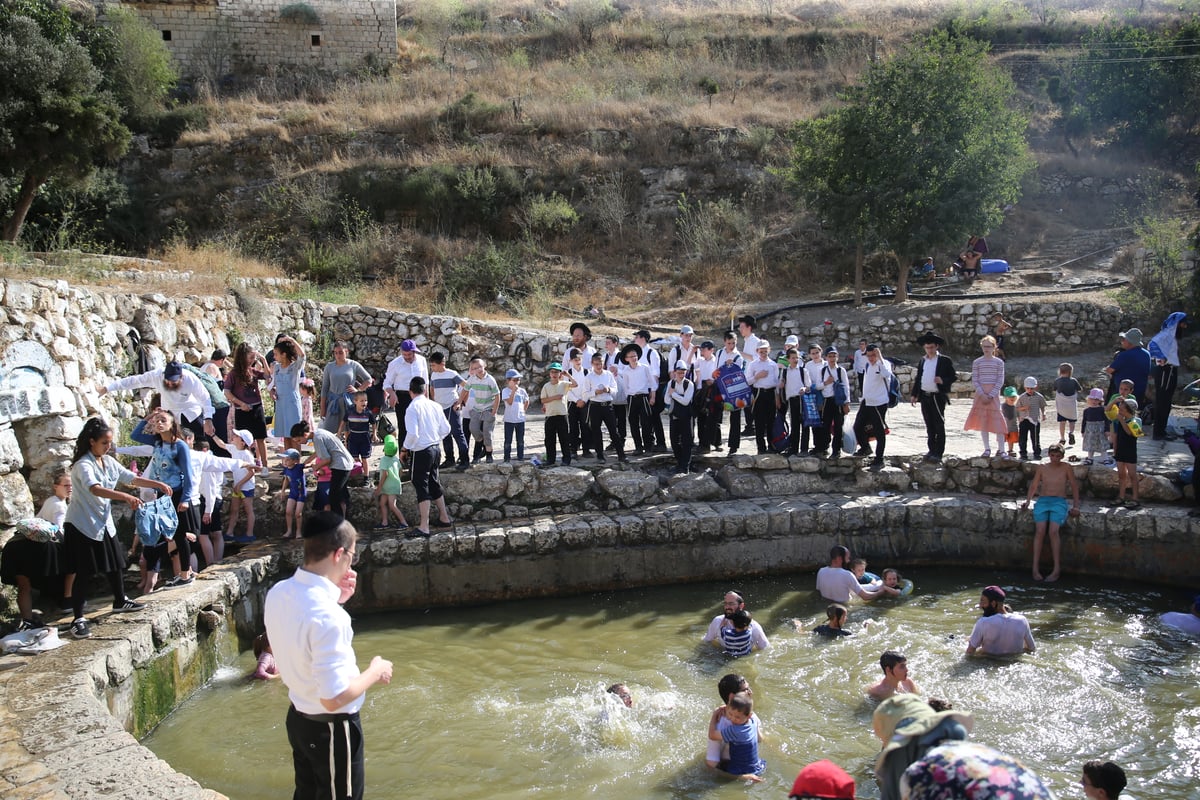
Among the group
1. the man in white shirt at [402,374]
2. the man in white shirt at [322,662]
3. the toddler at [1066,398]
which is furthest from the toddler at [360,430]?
the toddler at [1066,398]

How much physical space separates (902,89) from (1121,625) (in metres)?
13.4

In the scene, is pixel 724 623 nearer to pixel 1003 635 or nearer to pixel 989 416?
pixel 1003 635

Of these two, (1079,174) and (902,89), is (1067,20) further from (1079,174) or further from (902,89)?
(902,89)

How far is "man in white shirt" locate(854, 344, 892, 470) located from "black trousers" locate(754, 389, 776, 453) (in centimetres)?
113

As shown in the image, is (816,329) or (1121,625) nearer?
(1121,625)

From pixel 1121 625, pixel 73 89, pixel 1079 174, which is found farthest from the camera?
pixel 1079 174

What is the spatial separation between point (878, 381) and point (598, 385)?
351 cm

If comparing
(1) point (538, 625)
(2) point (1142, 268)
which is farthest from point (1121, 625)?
(2) point (1142, 268)

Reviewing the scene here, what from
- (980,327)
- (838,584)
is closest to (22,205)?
(838,584)

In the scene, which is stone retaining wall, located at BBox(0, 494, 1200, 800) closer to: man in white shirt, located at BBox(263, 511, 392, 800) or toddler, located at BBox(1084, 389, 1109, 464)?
toddler, located at BBox(1084, 389, 1109, 464)

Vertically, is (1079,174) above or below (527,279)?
above

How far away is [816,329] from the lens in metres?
18.8

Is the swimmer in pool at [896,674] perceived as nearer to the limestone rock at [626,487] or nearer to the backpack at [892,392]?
the limestone rock at [626,487]

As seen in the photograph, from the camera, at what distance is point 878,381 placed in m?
10.8
